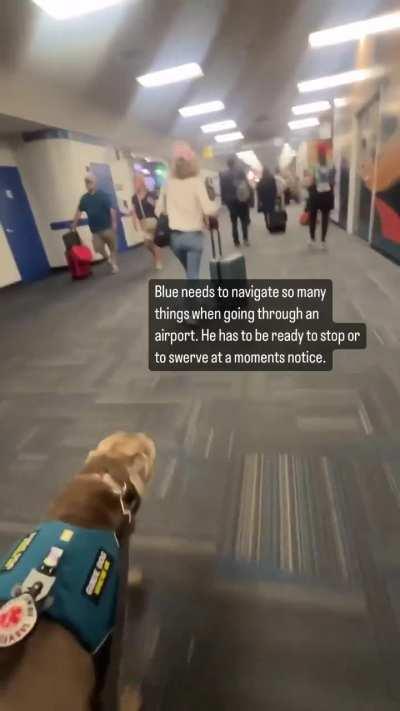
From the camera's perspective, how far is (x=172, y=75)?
629cm

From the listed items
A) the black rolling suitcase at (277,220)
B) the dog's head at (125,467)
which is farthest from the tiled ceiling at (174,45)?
the dog's head at (125,467)

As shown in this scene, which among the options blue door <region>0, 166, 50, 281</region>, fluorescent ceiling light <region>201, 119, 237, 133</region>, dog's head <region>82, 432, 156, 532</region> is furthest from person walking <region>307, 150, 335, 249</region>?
fluorescent ceiling light <region>201, 119, 237, 133</region>

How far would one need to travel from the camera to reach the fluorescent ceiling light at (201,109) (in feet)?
29.4

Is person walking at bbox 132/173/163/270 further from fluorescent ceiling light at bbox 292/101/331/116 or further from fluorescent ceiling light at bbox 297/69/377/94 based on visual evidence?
fluorescent ceiling light at bbox 292/101/331/116

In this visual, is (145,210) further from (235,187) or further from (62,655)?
(62,655)

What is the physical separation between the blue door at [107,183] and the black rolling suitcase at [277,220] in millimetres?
3235

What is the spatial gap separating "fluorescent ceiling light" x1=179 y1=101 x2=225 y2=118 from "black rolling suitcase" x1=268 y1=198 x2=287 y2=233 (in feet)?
10.6

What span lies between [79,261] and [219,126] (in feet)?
29.6

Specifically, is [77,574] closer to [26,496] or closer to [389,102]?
[26,496]

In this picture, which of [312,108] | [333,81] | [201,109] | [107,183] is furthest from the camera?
[312,108]

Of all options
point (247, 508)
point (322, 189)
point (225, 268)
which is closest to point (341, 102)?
point (322, 189)

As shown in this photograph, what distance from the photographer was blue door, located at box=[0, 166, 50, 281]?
629cm

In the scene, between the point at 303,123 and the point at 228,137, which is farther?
the point at 228,137

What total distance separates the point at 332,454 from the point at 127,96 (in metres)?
8.00
